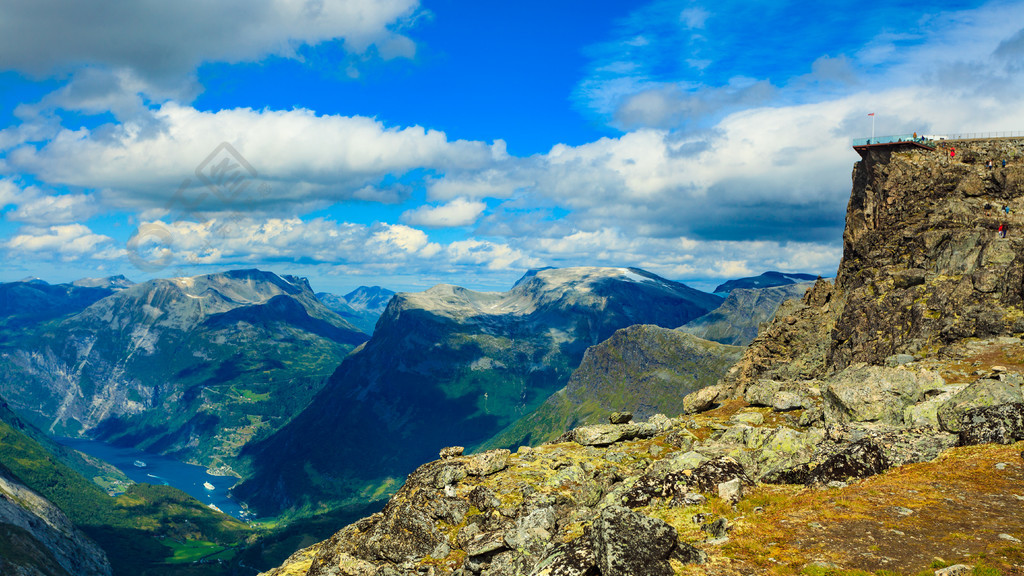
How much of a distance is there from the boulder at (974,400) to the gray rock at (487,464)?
40.0 m

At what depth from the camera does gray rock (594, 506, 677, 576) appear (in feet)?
78.7

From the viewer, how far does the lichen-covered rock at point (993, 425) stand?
35969 mm

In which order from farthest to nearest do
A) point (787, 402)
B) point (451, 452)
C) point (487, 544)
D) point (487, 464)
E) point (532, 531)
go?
1. point (451, 452)
2. point (787, 402)
3. point (487, 464)
4. point (487, 544)
5. point (532, 531)

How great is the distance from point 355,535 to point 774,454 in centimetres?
4548

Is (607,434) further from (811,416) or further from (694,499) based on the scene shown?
(694,499)

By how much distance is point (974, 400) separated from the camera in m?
40.3

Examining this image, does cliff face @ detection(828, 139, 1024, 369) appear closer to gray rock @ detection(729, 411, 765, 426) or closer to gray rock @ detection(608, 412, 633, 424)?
gray rock @ detection(729, 411, 765, 426)

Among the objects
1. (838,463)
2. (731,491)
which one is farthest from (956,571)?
(838,463)

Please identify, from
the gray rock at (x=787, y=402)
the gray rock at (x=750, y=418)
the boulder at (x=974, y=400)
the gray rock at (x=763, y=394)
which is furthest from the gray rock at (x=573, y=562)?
the gray rock at (x=763, y=394)

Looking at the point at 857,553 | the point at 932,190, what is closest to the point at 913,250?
the point at 932,190

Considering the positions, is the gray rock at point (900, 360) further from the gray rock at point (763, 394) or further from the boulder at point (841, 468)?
the boulder at point (841, 468)

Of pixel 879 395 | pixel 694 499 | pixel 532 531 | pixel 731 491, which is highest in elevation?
pixel 879 395

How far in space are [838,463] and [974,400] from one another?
14.8m

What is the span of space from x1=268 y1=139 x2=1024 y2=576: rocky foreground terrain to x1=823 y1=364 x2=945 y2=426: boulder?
0.18 meters
